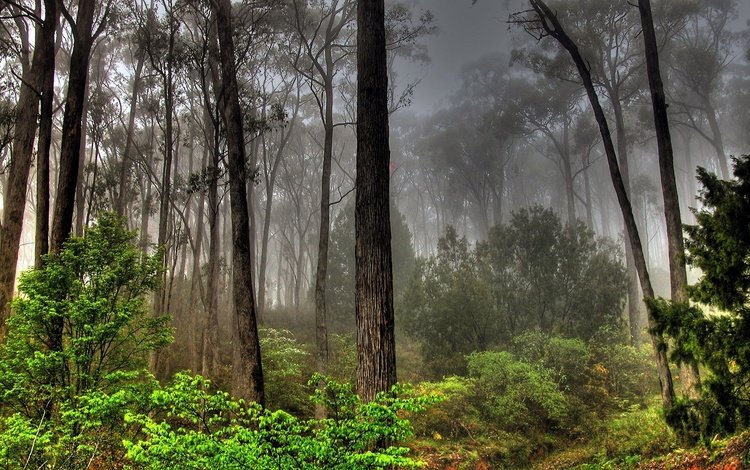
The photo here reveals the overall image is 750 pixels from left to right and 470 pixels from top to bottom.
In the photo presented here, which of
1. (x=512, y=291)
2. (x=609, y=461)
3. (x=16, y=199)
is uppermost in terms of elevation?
(x=16, y=199)

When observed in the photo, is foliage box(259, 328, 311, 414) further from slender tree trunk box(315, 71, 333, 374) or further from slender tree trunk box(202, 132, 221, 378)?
slender tree trunk box(202, 132, 221, 378)

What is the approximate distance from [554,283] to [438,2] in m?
133

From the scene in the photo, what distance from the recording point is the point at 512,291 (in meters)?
18.3

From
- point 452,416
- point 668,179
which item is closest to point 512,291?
point 452,416

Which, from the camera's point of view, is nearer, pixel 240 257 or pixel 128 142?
pixel 240 257

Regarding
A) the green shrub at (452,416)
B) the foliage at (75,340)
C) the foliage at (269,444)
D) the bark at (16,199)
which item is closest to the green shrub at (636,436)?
the green shrub at (452,416)

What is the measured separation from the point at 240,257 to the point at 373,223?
3373 millimetres

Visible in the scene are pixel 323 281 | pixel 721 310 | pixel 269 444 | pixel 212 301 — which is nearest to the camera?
pixel 269 444

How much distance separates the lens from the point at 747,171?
4.74 meters

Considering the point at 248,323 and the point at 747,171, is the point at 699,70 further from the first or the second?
the point at 248,323

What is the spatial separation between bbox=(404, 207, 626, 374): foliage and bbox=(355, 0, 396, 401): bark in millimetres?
11163

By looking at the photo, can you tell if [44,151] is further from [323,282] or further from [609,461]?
[609,461]

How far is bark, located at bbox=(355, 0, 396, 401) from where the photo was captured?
5245 mm

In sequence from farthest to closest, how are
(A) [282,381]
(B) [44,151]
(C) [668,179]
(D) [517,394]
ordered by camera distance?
(A) [282,381] → (D) [517,394] → (C) [668,179] → (B) [44,151]
